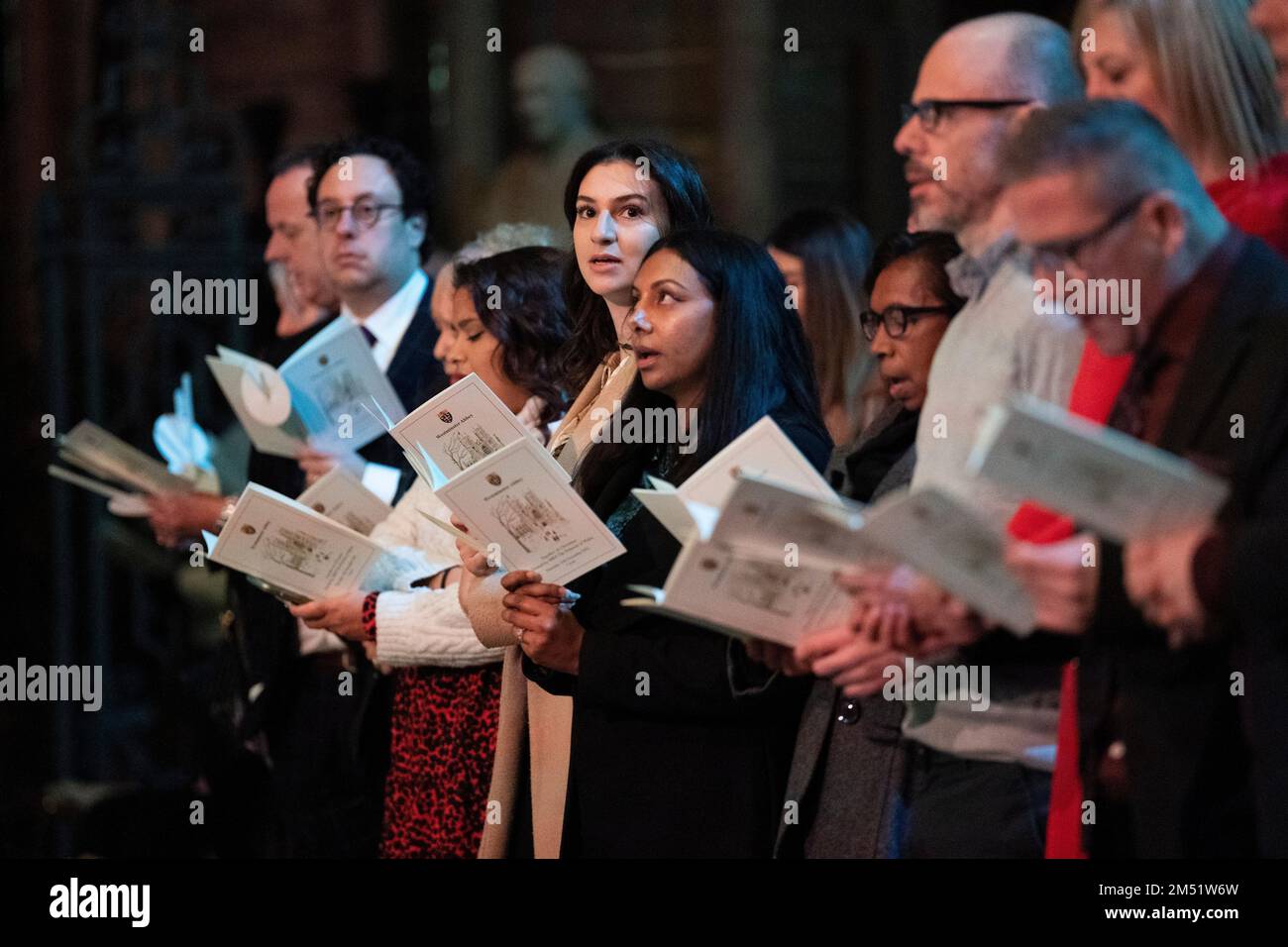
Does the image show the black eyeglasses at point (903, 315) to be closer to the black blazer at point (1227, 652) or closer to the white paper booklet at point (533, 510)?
the white paper booklet at point (533, 510)

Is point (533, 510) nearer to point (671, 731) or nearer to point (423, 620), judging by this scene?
point (671, 731)

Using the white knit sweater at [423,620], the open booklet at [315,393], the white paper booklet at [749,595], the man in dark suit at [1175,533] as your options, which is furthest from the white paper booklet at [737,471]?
the open booklet at [315,393]

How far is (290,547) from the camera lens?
400 centimetres

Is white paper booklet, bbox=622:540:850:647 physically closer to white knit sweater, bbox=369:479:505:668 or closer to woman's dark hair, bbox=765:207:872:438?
white knit sweater, bbox=369:479:505:668

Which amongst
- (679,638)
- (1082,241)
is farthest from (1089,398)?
(679,638)

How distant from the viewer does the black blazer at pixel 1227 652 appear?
240cm

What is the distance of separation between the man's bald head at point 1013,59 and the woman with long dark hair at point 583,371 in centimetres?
72

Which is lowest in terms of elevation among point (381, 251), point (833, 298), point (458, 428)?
point (458, 428)

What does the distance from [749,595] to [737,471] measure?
7.6 inches

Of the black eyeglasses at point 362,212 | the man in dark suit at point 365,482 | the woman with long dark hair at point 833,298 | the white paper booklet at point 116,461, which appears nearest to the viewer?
the woman with long dark hair at point 833,298

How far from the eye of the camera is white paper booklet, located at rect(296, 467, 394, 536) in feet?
14.0

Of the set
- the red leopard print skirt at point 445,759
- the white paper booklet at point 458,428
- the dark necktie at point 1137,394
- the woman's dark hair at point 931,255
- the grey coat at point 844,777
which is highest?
the woman's dark hair at point 931,255

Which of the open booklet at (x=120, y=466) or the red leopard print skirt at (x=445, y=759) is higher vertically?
the open booklet at (x=120, y=466)
